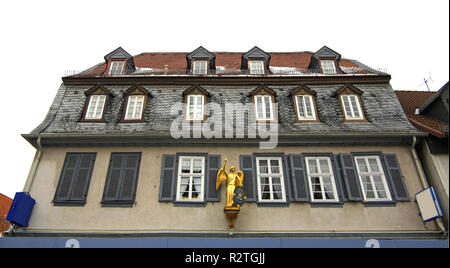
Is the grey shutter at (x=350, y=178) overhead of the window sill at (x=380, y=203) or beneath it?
overhead

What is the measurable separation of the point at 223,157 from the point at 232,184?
4.59 ft

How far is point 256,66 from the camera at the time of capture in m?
14.6

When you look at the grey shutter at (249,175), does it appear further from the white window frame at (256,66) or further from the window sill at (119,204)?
the white window frame at (256,66)

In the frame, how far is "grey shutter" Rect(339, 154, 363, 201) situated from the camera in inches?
392

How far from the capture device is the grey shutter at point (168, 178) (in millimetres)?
9969

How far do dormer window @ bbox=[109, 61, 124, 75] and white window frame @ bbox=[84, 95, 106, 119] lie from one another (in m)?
2.25

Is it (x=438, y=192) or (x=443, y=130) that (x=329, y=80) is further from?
(x=438, y=192)

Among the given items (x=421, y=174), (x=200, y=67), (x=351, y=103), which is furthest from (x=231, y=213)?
(x=200, y=67)

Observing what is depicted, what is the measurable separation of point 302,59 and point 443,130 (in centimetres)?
857

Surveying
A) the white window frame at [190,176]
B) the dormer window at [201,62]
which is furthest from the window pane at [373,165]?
the dormer window at [201,62]

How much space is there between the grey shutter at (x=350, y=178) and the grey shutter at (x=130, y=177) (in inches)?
279

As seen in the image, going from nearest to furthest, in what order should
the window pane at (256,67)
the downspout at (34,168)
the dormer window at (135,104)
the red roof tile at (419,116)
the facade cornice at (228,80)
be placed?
the downspout at (34,168), the red roof tile at (419,116), the dormer window at (135,104), the facade cornice at (228,80), the window pane at (256,67)

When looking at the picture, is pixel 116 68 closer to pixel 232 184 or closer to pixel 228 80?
pixel 228 80
